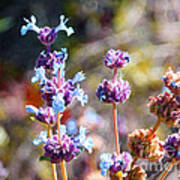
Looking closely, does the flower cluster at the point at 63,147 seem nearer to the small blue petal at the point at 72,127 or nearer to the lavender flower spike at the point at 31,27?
the lavender flower spike at the point at 31,27

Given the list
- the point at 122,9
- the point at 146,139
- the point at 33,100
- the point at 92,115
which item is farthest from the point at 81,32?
→ the point at 146,139

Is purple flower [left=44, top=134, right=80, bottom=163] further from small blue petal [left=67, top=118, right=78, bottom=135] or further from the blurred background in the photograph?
small blue petal [left=67, top=118, right=78, bottom=135]

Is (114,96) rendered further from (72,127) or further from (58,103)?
(72,127)

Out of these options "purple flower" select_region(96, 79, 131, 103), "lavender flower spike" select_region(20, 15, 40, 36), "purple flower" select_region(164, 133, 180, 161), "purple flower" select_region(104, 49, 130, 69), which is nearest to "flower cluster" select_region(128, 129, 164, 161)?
"purple flower" select_region(164, 133, 180, 161)

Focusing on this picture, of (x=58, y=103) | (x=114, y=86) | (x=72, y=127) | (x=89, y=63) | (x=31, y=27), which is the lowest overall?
(x=58, y=103)

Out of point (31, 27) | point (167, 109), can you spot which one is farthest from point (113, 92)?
point (31, 27)

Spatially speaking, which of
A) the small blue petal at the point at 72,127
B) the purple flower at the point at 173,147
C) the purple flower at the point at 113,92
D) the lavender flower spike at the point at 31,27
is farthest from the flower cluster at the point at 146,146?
the small blue petal at the point at 72,127
